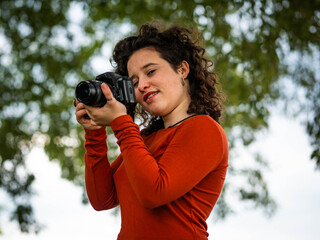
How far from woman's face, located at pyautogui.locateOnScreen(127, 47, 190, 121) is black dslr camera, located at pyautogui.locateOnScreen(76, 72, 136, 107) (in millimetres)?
103

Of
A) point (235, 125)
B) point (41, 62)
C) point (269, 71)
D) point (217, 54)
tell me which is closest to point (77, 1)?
point (41, 62)

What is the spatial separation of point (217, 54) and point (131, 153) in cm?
315

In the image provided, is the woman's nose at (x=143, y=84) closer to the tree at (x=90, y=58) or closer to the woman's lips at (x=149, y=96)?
the woman's lips at (x=149, y=96)

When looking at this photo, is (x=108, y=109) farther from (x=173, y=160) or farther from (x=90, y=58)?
(x=90, y=58)

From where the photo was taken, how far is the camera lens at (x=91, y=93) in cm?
117

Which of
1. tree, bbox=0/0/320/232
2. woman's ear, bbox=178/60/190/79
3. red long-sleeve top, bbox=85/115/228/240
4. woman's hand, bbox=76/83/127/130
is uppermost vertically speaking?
tree, bbox=0/0/320/232

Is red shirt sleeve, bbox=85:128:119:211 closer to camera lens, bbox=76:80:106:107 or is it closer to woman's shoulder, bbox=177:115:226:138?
camera lens, bbox=76:80:106:107

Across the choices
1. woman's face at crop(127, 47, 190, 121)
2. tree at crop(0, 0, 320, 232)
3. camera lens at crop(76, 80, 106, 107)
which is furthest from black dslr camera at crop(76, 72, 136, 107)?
tree at crop(0, 0, 320, 232)

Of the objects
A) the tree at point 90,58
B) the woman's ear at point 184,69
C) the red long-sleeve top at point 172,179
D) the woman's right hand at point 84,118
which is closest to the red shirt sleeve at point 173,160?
the red long-sleeve top at point 172,179

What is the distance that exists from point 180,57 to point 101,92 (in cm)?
39

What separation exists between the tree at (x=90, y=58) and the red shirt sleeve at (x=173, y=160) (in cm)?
209

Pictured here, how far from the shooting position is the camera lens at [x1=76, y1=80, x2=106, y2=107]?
1.17m

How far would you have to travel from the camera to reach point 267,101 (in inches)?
157

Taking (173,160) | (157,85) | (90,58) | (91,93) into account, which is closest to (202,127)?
(173,160)
